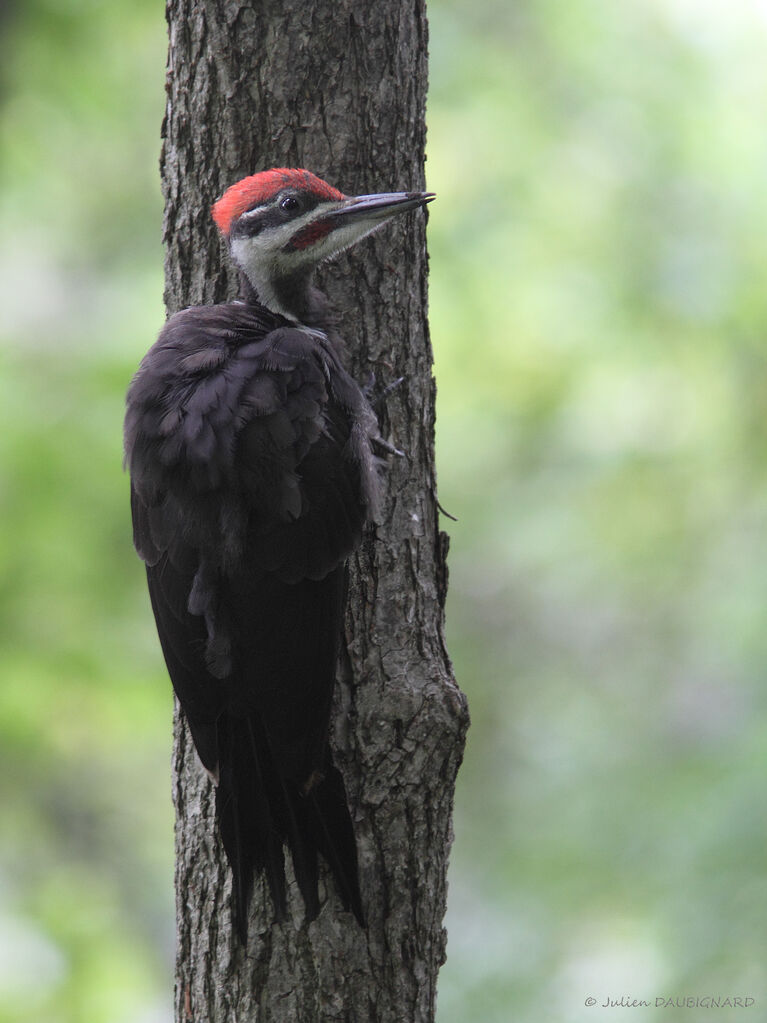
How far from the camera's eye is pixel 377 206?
9.55 ft

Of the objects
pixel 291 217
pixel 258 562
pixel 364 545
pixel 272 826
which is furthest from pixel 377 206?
pixel 272 826

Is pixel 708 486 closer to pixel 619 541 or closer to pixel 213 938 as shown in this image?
pixel 619 541

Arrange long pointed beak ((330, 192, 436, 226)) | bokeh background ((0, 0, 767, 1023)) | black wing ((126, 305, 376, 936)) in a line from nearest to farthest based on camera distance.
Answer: black wing ((126, 305, 376, 936)) → long pointed beak ((330, 192, 436, 226)) → bokeh background ((0, 0, 767, 1023))

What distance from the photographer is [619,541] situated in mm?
6898

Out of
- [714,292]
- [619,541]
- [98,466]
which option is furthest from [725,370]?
[98,466]

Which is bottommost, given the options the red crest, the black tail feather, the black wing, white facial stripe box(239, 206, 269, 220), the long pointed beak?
the black tail feather

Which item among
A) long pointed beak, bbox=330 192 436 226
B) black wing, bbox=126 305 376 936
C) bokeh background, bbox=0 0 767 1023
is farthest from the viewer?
bokeh background, bbox=0 0 767 1023

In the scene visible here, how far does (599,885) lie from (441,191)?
410 centimetres

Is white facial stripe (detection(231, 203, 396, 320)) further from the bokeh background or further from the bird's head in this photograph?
the bokeh background

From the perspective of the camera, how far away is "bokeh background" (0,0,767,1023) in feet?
16.8

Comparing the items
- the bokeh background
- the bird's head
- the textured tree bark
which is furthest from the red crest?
the bokeh background

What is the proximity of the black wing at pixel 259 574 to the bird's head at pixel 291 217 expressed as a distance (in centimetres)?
40

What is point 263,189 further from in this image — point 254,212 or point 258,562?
point 258,562

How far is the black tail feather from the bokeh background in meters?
2.46
